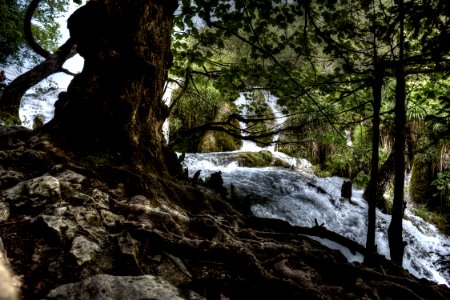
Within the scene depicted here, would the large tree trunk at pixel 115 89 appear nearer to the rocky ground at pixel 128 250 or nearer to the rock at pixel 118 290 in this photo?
the rocky ground at pixel 128 250

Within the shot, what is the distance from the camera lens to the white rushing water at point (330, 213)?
642cm

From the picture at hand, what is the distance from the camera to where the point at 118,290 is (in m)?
1.31

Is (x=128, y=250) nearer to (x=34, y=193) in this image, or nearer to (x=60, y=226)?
(x=60, y=226)

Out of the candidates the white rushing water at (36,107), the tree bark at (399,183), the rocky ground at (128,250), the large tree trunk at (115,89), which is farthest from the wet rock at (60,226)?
the white rushing water at (36,107)

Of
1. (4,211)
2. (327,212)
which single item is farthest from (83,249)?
(327,212)

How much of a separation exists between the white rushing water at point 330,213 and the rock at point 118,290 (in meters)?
4.70

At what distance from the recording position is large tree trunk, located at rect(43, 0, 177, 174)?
300 centimetres

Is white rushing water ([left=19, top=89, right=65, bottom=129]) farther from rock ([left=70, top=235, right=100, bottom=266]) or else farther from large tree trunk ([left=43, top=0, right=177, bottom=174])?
rock ([left=70, top=235, right=100, bottom=266])

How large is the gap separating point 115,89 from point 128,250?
78.6 inches

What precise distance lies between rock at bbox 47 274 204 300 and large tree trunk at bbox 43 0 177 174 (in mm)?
1697

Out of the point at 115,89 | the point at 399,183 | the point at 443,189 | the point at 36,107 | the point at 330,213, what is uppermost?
the point at 36,107

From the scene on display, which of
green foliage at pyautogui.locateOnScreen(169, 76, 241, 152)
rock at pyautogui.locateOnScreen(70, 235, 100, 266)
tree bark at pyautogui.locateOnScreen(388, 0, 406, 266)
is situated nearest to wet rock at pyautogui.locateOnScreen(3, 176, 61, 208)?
rock at pyautogui.locateOnScreen(70, 235, 100, 266)

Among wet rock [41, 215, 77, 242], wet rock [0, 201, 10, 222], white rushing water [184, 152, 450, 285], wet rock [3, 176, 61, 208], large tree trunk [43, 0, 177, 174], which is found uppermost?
large tree trunk [43, 0, 177, 174]

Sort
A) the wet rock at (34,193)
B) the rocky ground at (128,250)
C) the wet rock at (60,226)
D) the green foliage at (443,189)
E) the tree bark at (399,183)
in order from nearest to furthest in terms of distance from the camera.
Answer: the rocky ground at (128,250) < the wet rock at (60,226) < the wet rock at (34,193) < the tree bark at (399,183) < the green foliage at (443,189)
